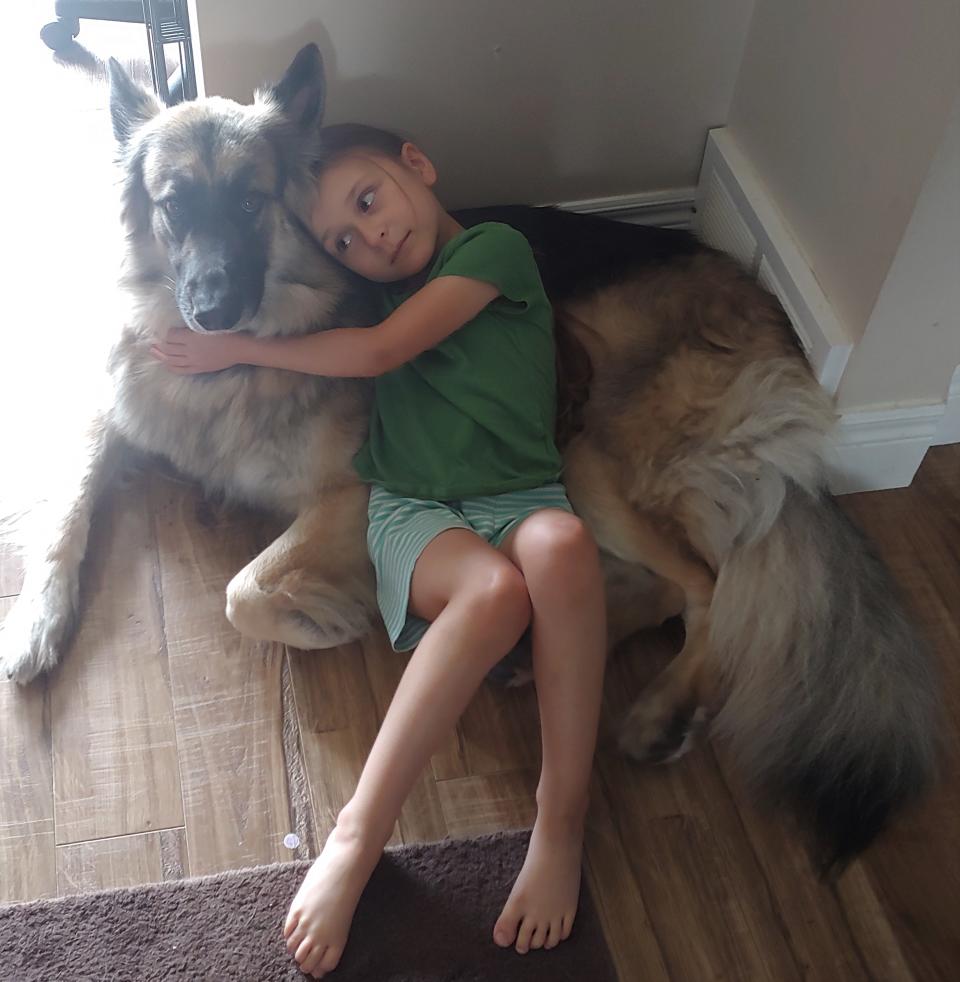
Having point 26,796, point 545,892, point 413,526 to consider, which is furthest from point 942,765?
point 26,796

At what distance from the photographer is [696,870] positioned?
1415 mm

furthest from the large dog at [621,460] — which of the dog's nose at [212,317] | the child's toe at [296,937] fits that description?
the child's toe at [296,937]

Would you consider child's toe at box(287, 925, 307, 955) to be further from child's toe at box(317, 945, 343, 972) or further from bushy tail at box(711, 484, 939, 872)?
bushy tail at box(711, 484, 939, 872)

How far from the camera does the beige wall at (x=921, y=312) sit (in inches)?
57.2

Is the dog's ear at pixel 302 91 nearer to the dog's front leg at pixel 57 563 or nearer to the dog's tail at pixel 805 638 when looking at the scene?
the dog's front leg at pixel 57 563

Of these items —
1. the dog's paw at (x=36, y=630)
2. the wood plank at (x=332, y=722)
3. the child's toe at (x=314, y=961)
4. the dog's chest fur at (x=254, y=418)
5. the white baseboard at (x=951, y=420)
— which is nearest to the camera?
the child's toe at (x=314, y=961)

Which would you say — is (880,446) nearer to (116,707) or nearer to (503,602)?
(503,602)

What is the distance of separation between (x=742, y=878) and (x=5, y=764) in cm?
112

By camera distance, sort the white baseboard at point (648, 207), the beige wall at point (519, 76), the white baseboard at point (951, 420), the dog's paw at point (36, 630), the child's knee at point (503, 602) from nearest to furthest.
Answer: the child's knee at point (503, 602)
the dog's paw at point (36, 630)
the beige wall at point (519, 76)
the white baseboard at point (951, 420)
the white baseboard at point (648, 207)

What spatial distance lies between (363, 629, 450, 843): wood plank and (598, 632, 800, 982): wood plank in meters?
0.24

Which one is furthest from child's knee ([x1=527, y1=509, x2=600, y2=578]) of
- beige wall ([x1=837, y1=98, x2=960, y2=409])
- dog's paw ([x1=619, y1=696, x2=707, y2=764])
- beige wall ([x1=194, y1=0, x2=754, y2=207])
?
beige wall ([x1=194, y1=0, x2=754, y2=207])

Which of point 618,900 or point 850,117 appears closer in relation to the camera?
point 618,900

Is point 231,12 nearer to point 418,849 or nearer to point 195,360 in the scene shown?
point 195,360

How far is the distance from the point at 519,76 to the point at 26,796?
1.58 meters
